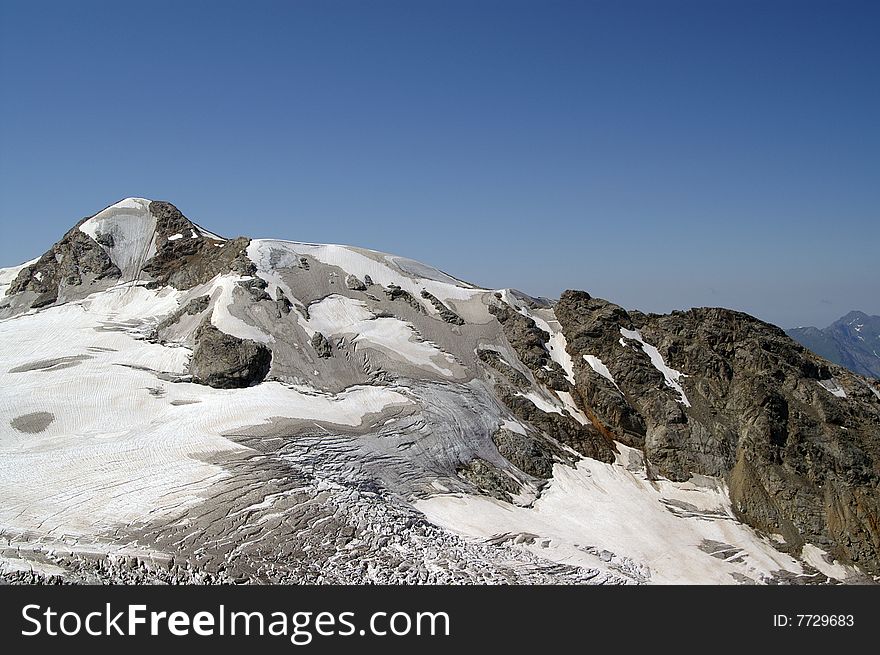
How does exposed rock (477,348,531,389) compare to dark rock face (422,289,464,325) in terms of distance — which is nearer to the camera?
exposed rock (477,348,531,389)

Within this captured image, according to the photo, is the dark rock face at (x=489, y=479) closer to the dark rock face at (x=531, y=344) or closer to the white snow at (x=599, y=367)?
the dark rock face at (x=531, y=344)

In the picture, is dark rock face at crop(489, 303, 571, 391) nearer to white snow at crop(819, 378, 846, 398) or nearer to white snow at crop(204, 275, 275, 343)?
white snow at crop(204, 275, 275, 343)

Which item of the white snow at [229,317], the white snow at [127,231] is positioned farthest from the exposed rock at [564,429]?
the white snow at [127,231]

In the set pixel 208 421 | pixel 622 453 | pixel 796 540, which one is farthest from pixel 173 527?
pixel 796 540

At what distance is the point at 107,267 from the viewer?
45.8 meters

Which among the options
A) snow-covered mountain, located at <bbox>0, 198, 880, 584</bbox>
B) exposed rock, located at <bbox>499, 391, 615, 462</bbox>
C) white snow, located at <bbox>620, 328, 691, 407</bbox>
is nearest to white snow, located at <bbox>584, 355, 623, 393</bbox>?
snow-covered mountain, located at <bbox>0, 198, 880, 584</bbox>

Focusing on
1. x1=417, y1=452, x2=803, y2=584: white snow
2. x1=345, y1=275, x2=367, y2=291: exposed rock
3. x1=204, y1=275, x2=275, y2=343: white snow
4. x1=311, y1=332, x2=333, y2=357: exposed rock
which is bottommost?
x1=417, y1=452, x2=803, y2=584: white snow

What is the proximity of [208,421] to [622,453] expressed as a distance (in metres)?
22.1

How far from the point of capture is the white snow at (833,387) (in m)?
39.2

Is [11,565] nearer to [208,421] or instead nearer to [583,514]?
[208,421]

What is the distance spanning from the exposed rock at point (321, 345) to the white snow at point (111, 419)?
11.3 feet

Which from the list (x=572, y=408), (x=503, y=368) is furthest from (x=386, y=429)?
(x=572, y=408)

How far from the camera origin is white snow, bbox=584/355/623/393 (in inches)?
1575

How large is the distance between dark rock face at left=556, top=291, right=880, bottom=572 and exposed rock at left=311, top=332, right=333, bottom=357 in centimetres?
1520
